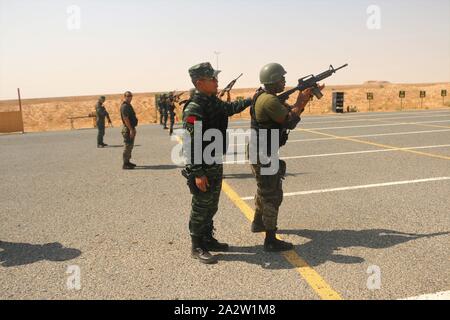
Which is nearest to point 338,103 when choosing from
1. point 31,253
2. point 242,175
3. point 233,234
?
point 242,175

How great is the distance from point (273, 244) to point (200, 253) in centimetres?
80

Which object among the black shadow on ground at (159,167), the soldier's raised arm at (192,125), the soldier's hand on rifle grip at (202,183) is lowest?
the black shadow on ground at (159,167)

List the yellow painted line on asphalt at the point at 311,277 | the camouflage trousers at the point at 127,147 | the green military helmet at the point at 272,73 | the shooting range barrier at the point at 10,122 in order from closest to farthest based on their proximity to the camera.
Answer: the yellow painted line on asphalt at the point at 311,277
the green military helmet at the point at 272,73
the camouflage trousers at the point at 127,147
the shooting range barrier at the point at 10,122

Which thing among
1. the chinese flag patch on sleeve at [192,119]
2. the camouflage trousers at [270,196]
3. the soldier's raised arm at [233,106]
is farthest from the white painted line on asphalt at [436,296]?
the chinese flag patch on sleeve at [192,119]

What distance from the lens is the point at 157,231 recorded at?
14.9 ft

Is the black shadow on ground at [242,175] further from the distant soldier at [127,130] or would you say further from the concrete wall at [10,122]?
the concrete wall at [10,122]

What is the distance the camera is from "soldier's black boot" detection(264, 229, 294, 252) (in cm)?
392

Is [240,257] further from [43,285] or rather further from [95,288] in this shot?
[43,285]

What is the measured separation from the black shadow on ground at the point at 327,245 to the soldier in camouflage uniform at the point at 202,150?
369 millimetres

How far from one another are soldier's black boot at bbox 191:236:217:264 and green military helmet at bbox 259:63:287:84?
1824 mm

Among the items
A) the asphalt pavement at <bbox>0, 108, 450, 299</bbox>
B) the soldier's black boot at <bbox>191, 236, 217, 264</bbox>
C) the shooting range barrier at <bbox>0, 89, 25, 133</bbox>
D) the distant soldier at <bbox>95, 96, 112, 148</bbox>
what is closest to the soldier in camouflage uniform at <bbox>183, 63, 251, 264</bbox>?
the soldier's black boot at <bbox>191, 236, 217, 264</bbox>

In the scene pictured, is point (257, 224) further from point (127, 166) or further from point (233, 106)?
point (127, 166)

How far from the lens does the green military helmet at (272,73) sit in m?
3.91
